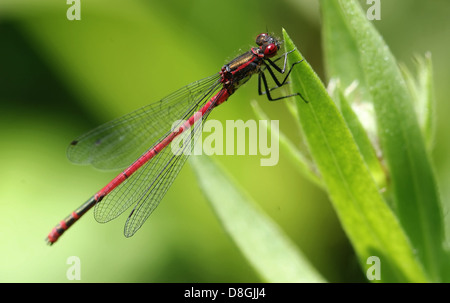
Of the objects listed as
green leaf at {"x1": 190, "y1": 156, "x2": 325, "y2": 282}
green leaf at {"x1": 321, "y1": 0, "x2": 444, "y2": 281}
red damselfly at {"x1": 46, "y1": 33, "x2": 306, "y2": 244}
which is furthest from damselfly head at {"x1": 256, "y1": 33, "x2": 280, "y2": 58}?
green leaf at {"x1": 190, "y1": 156, "x2": 325, "y2": 282}

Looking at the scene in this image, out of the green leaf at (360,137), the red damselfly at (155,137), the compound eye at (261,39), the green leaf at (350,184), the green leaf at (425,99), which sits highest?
the compound eye at (261,39)

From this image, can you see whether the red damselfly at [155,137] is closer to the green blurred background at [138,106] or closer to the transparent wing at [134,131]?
the transparent wing at [134,131]

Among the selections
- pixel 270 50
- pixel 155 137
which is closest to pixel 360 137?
pixel 270 50

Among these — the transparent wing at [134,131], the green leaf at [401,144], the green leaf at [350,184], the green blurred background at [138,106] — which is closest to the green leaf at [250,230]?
the green leaf at [350,184]

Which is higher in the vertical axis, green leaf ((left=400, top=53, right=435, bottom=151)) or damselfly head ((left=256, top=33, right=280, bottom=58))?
damselfly head ((left=256, top=33, right=280, bottom=58))

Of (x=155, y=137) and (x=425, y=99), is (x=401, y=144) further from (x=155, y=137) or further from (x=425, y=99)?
(x=155, y=137)

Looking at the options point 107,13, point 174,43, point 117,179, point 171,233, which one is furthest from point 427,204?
point 107,13

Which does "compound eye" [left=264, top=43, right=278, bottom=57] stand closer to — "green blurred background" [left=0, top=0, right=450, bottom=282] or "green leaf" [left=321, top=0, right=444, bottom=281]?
"green leaf" [left=321, top=0, right=444, bottom=281]
